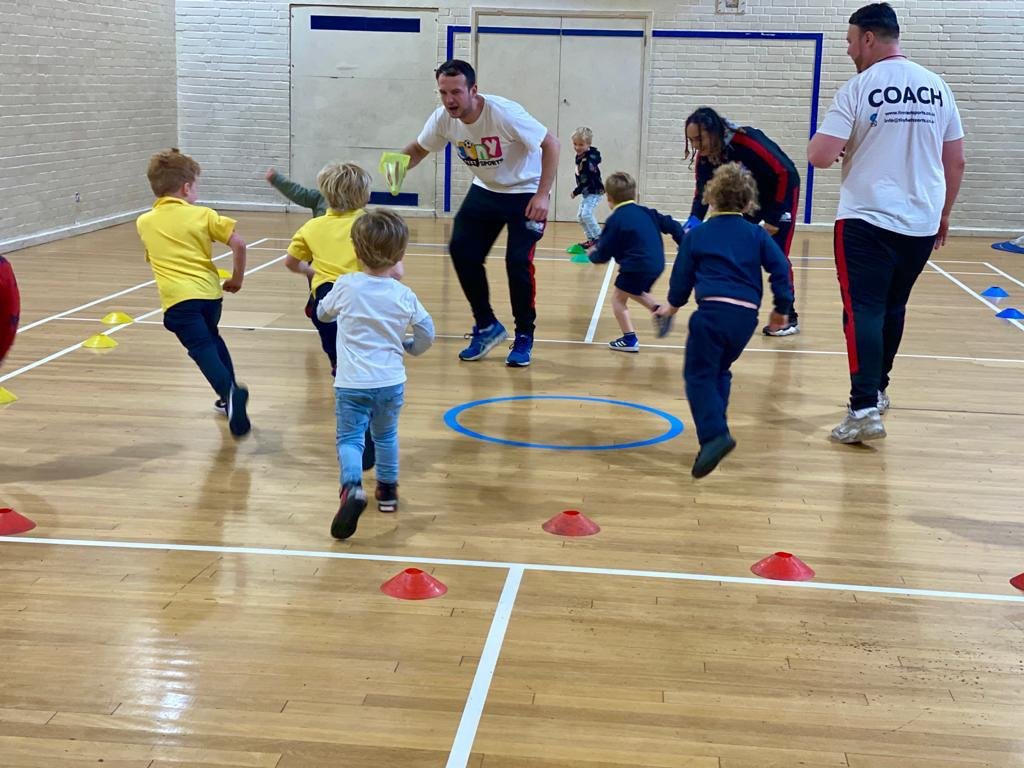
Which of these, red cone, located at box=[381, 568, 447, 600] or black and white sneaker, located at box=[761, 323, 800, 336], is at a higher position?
black and white sneaker, located at box=[761, 323, 800, 336]

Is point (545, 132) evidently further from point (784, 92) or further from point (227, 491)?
point (784, 92)

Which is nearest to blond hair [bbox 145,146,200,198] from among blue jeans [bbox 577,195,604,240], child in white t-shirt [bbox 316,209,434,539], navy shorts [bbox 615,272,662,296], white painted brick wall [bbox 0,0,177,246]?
child in white t-shirt [bbox 316,209,434,539]

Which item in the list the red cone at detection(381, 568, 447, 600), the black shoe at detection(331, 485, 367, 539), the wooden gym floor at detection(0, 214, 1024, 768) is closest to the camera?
the wooden gym floor at detection(0, 214, 1024, 768)

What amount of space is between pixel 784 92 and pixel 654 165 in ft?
A: 6.08

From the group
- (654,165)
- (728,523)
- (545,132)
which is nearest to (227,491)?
(728,523)

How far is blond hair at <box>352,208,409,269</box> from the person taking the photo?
4082 millimetres

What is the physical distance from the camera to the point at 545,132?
669 cm

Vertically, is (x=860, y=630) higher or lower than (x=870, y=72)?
lower

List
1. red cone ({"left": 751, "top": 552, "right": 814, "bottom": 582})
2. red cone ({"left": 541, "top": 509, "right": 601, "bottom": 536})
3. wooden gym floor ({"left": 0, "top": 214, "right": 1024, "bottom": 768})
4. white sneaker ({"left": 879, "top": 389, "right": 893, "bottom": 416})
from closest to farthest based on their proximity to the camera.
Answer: wooden gym floor ({"left": 0, "top": 214, "right": 1024, "bottom": 768})
red cone ({"left": 751, "top": 552, "right": 814, "bottom": 582})
red cone ({"left": 541, "top": 509, "right": 601, "bottom": 536})
white sneaker ({"left": 879, "top": 389, "right": 893, "bottom": 416})

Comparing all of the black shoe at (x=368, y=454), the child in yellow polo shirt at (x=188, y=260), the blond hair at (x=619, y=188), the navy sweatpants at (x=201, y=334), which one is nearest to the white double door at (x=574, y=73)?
the blond hair at (x=619, y=188)

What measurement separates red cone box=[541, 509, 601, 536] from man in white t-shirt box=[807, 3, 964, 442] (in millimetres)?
1761

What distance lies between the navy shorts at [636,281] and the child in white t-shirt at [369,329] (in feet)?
10.3

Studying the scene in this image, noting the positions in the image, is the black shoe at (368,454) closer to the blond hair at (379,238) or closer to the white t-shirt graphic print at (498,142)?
the blond hair at (379,238)

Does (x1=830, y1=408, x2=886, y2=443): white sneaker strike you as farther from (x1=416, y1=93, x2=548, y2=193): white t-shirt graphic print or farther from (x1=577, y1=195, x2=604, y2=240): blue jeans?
(x1=577, y1=195, x2=604, y2=240): blue jeans
